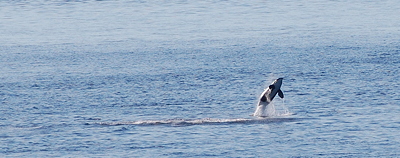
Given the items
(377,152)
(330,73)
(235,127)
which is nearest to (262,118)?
(235,127)

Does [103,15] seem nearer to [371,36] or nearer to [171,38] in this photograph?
[171,38]

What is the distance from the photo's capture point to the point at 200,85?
136 ft

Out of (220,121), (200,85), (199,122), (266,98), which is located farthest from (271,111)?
(200,85)

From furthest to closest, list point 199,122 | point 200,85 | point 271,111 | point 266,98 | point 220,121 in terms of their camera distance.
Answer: point 200,85 < point 266,98 < point 271,111 < point 220,121 < point 199,122

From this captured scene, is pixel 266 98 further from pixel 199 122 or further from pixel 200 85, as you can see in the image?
pixel 200 85

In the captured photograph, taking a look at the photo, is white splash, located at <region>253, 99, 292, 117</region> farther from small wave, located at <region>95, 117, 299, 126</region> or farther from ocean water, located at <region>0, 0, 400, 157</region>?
small wave, located at <region>95, 117, 299, 126</region>

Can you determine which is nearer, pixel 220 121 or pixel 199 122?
pixel 199 122

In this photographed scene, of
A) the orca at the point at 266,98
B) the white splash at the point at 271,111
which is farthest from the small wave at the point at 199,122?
the orca at the point at 266,98

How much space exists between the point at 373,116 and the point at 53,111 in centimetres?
1249

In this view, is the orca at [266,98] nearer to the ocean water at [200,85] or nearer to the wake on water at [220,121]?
the wake on water at [220,121]

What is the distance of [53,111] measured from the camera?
3634 centimetres

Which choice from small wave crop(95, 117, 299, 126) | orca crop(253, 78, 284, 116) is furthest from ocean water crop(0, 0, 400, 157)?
orca crop(253, 78, 284, 116)

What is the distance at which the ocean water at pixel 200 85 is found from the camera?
31031 millimetres

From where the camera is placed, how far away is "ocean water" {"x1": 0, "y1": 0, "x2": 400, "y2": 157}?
102 feet
